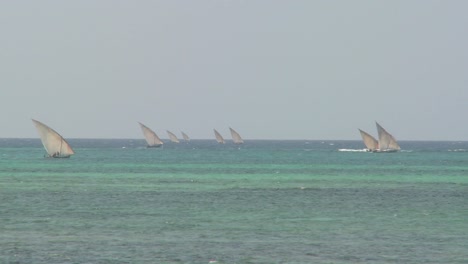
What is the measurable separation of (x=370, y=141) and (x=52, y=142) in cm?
6805

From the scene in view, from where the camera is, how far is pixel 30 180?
88312mm

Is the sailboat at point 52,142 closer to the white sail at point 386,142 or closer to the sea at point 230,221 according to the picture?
the sea at point 230,221

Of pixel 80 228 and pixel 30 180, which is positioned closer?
pixel 80 228

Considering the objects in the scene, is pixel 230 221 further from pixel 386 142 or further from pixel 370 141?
pixel 370 141

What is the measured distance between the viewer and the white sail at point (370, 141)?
605 ft

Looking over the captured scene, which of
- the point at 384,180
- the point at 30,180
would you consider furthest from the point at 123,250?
the point at 384,180

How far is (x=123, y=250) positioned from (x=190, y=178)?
184 feet

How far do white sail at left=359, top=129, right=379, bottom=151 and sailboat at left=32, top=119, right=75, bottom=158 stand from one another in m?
58.8

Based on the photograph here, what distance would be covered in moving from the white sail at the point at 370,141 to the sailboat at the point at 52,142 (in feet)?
193

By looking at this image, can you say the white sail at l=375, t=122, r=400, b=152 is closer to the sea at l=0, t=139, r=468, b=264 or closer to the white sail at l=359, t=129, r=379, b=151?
the white sail at l=359, t=129, r=379, b=151

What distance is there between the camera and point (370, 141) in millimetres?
188750

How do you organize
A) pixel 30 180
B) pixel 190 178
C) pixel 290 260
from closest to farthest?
pixel 290 260
pixel 30 180
pixel 190 178

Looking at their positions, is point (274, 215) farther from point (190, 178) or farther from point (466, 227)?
point (190, 178)

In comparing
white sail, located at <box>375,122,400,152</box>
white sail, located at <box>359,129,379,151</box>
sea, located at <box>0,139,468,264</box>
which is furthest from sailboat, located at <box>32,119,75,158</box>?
white sail, located at <box>359,129,379,151</box>
